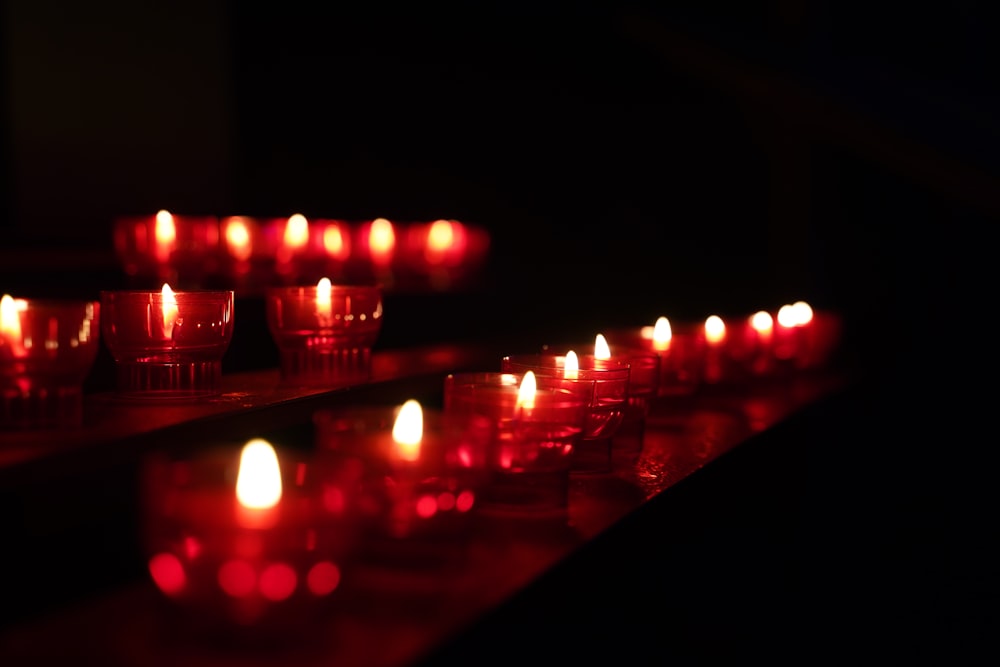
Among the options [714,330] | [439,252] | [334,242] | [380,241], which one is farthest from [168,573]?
[439,252]

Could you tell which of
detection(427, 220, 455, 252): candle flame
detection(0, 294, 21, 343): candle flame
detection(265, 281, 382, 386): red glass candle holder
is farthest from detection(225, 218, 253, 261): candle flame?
detection(0, 294, 21, 343): candle flame

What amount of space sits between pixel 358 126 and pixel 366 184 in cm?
20

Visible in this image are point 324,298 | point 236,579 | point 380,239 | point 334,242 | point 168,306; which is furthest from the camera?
point 380,239

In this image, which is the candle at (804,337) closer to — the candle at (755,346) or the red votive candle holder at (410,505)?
the candle at (755,346)

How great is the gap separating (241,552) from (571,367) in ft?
2.15

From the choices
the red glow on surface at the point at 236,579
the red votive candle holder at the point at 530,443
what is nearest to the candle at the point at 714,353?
the red votive candle holder at the point at 530,443

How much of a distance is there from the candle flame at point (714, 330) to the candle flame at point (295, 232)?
101cm

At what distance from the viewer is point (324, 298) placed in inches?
58.1

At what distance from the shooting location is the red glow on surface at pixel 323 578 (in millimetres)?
779

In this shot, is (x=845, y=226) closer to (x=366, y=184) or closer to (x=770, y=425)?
(x=366, y=184)

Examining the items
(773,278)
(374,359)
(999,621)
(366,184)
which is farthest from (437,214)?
(999,621)

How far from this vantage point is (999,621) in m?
1.67

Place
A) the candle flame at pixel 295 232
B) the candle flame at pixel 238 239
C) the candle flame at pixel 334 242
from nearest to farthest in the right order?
the candle flame at pixel 238 239 < the candle flame at pixel 295 232 < the candle flame at pixel 334 242

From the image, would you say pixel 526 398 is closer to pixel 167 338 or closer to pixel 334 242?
pixel 167 338
